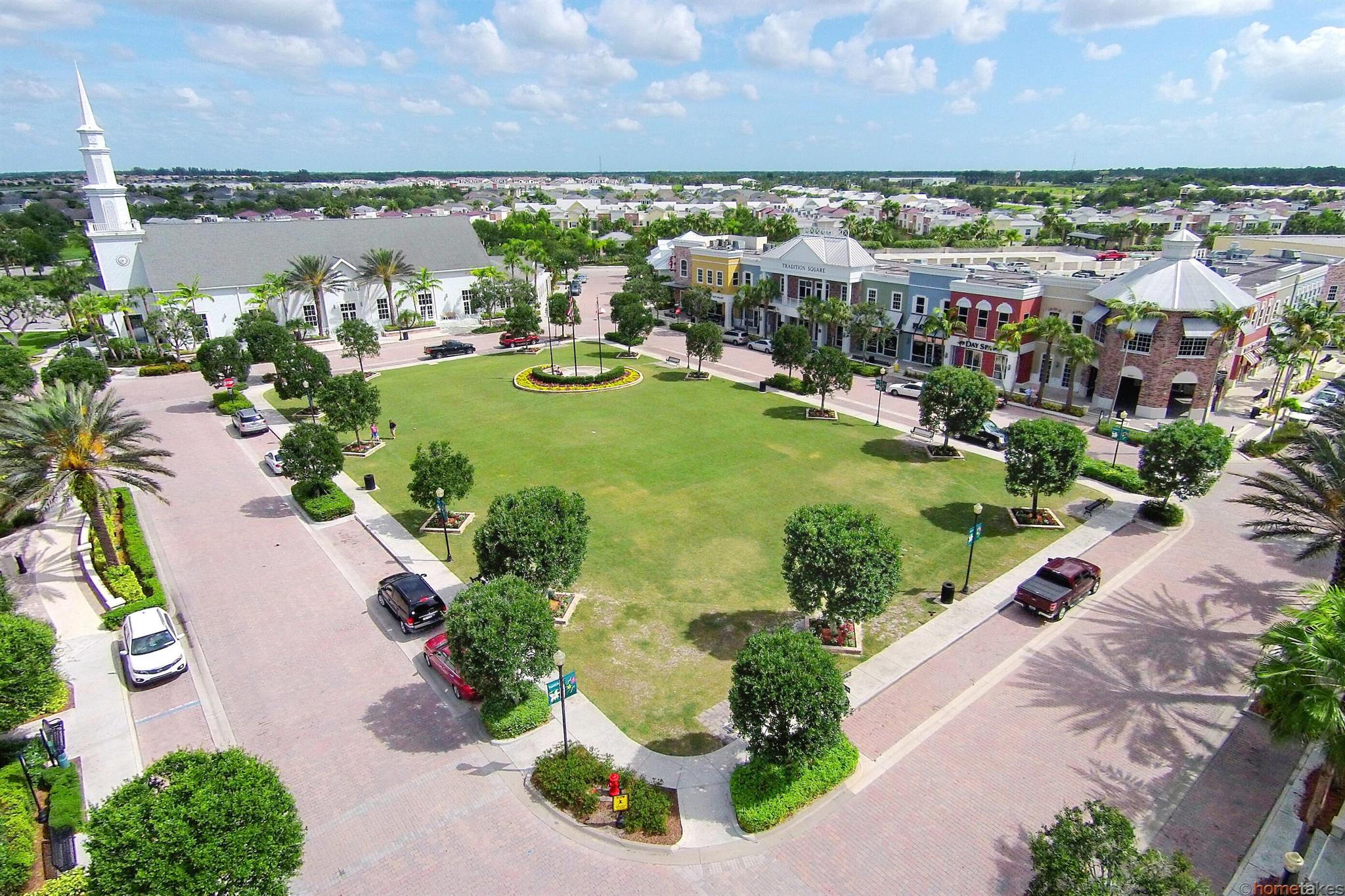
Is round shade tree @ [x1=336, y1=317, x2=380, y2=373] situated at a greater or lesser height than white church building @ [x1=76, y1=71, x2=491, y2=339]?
lesser

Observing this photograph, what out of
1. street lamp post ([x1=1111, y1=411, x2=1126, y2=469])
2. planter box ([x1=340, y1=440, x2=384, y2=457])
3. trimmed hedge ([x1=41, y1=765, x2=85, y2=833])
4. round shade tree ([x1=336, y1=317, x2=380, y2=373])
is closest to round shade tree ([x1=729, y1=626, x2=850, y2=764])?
trimmed hedge ([x1=41, y1=765, x2=85, y2=833])

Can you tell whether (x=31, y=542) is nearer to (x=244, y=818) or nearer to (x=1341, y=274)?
(x=244, y=818)

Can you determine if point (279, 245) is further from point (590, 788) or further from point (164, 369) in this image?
point (590, 788)

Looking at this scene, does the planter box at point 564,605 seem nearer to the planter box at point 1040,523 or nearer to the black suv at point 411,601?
the black suv at point 411,601

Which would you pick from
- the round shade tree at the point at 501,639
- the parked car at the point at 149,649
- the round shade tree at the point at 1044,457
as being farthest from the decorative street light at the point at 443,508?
Result: the round shade tree at the point at 1044,457

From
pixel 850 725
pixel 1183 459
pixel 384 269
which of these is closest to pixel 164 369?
pixel 384 269

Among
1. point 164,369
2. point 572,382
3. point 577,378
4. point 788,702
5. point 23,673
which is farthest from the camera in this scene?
point 164,369

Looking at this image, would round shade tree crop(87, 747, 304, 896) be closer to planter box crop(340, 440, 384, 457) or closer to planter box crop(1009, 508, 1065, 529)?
planter box crop(340, 440, 384, 457)
